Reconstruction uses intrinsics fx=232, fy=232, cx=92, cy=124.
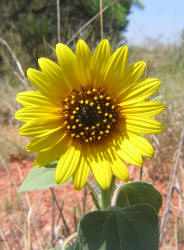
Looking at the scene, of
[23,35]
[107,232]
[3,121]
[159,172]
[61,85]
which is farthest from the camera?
[23,35]

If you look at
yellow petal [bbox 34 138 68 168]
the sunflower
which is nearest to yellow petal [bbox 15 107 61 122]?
the sunflower

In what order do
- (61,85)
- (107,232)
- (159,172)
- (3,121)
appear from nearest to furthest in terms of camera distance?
(107,232) → (61,85) → (159,172) → (3,121)

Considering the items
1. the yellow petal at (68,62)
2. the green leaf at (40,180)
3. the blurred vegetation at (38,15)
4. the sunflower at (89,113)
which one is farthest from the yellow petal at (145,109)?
the blurred vegetation at (38,15)

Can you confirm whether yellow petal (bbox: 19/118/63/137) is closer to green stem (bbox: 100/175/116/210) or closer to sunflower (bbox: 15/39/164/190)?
sunflower (bbox: 15/39/164/190)

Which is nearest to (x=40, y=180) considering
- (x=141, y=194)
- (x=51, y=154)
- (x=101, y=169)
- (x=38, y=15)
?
(x=51, y=154)

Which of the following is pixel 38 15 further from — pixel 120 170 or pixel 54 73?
pixel 120 170

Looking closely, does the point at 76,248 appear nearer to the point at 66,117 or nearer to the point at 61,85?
the point at 66,117

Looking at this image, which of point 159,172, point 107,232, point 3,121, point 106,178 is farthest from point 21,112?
point 3,121
